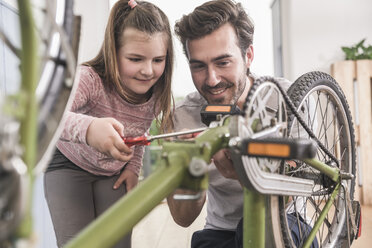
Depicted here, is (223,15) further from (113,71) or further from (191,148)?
(191,148)

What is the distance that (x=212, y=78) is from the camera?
45.9 inches

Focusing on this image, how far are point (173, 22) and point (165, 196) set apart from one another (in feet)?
7.61

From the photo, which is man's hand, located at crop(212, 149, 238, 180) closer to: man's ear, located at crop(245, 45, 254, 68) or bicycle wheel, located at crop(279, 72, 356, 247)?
bicycle wheel, located at crop(279, 72, 356, 247)

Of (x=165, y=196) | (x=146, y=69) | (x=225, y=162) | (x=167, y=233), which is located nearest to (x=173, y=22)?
(x=167, y=233)

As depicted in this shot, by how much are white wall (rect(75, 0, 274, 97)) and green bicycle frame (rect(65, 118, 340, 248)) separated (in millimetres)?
1983

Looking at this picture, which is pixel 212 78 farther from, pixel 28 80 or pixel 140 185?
pixel 28 80

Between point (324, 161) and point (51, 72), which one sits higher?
point (51, 72)

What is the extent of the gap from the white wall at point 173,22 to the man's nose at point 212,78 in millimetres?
1398

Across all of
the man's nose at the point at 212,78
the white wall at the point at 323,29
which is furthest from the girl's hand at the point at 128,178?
the white wall at the point at 323,29

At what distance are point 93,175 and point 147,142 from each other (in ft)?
1.86

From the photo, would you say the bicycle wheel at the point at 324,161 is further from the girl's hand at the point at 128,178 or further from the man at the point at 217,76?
the girl's hand at the point at 128,178

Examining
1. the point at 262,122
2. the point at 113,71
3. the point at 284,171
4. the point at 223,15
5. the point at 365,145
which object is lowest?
the point at 365,145

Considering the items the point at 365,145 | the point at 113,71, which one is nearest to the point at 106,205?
the point at 113,71

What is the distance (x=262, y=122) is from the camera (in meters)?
0.60
